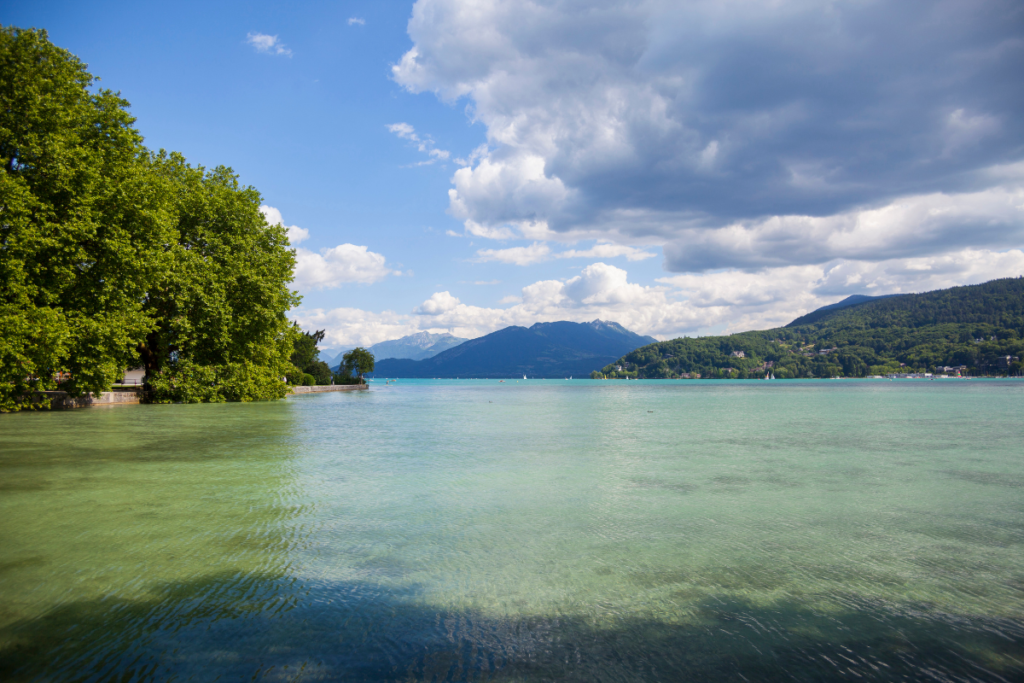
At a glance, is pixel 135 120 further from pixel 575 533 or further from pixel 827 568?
pixel 827 568

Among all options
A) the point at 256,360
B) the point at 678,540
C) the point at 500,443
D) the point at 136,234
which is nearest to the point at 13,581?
the point at 678,540

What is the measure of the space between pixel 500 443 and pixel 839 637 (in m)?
14.8

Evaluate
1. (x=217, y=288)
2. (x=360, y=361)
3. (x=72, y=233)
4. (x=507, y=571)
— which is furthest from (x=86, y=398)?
(x=360, y=361)

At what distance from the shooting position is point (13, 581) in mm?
5441

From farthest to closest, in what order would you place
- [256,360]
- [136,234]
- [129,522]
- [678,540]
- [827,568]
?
[256,360] → [136,234] → [129,522] → [678,540] → [827,568]

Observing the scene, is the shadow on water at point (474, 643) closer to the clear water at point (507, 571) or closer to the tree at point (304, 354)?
the clear water at point (507, 571)

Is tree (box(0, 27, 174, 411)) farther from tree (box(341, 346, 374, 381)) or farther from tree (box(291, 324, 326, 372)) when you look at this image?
tree (box(341, 346, 374, 381))

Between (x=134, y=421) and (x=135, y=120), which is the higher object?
(x=135, y=120)

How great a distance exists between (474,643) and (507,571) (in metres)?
1.76

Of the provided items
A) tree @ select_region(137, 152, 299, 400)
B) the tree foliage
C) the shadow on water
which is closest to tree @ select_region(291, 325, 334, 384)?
tree @ select_region(137, 152, 299, 400)

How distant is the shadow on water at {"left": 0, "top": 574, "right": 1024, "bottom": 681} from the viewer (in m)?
3.81

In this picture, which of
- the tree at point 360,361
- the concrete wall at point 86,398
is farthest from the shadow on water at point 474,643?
the tree at point 360,361

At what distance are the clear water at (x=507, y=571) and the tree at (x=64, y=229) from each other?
1483 cm

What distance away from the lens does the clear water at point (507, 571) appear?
4.00 metres
